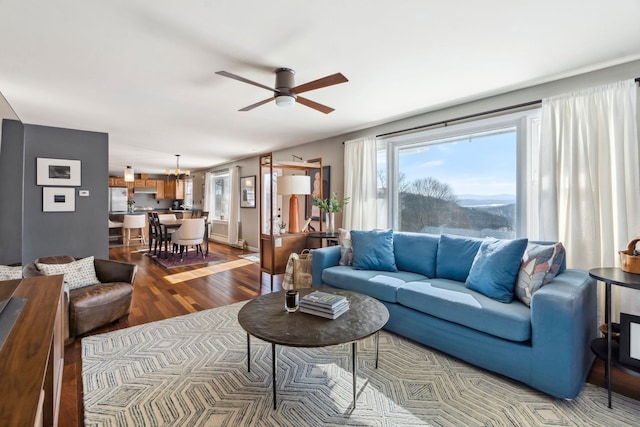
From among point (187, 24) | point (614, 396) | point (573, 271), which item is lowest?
point (614, 396)

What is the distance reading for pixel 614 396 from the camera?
75.0 inches

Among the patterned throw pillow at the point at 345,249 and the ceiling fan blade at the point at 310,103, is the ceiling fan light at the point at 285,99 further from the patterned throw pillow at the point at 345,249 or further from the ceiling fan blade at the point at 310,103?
the patterned throw pillow at the point at 345,249

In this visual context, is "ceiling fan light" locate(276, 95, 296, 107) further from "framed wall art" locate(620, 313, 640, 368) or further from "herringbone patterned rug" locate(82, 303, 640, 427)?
"framed wall art" locate(620, 313, 640, 368)

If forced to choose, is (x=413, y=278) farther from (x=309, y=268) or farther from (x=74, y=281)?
(x=74, y=281)

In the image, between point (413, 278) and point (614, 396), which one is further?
point (413, 278)

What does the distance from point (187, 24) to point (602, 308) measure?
12.5ft

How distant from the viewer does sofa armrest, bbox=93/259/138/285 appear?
313 cm

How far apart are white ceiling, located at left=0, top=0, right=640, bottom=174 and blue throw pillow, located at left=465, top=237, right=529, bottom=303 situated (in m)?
A: 1.50

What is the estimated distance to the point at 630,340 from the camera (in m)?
1.82

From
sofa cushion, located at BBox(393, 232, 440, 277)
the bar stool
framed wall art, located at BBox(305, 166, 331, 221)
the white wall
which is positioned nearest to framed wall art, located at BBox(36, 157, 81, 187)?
the white wall

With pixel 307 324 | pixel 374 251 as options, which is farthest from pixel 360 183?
pixel 307 324

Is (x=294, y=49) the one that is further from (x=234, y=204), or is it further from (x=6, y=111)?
(x=234, y=204)

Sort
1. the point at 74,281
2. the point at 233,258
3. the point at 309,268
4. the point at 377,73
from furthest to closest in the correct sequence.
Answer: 1. the point at 233,258
2. the point at 309,268
3. the point at 74,281
4. the point at 377,73

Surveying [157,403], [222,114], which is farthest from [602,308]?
[222,114]
